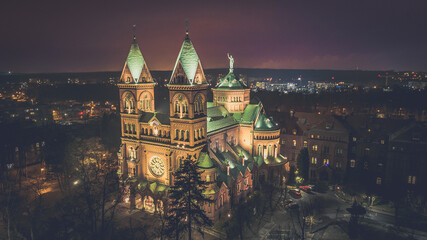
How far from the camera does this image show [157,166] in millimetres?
47594

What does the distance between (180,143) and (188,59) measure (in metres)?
12.4

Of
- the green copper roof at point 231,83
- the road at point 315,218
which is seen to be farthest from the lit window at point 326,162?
the green copper roof at point 231,83

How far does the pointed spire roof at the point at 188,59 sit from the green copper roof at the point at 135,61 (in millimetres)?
6999

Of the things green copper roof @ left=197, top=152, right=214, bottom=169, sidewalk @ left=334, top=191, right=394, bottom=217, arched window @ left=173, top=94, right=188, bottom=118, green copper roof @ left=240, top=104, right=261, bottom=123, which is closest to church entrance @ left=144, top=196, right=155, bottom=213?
green copper roof @ left=197, top=152, right=214, bottom=169

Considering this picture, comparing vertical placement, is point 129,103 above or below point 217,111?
above

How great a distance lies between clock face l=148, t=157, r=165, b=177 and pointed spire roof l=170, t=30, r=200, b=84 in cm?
1397

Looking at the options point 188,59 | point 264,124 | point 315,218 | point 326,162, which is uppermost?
point 188,59

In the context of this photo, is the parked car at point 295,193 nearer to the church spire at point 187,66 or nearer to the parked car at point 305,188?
the parked car at point 305,188

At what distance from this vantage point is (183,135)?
1750 inches

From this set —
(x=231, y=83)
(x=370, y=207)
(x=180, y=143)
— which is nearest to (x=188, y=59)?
(x=180, y=143)

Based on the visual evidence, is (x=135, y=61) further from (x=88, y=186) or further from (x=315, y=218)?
(x=315, y=218)

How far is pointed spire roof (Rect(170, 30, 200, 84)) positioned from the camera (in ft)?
141

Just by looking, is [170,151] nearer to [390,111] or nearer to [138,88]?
[138,88]

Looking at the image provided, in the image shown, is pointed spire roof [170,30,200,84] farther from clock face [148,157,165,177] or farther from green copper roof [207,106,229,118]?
clock face [148,157,165,177]
